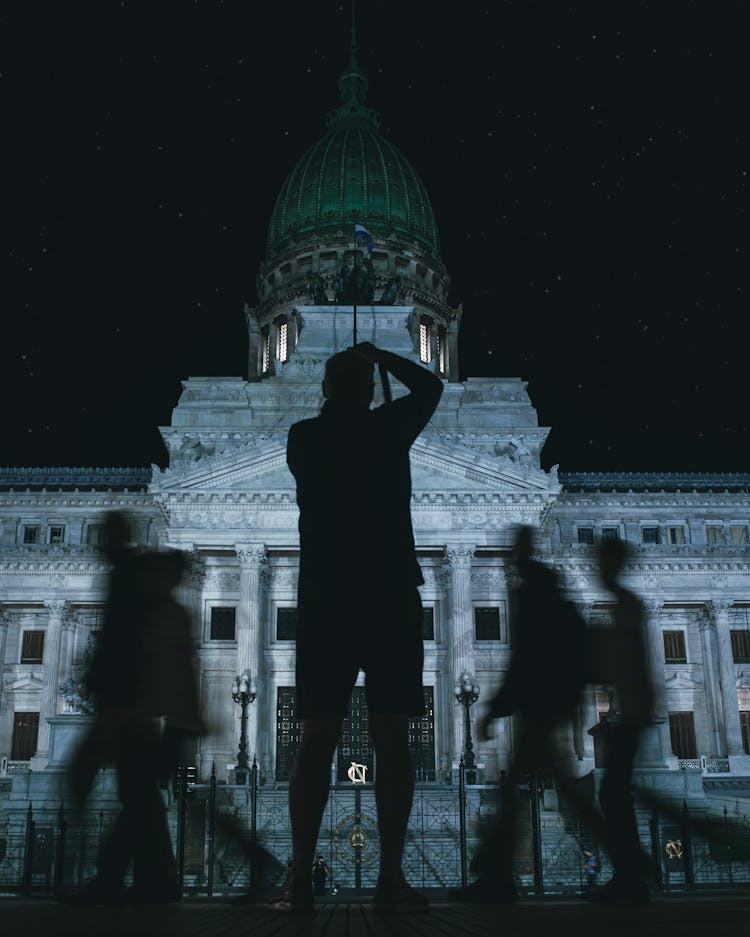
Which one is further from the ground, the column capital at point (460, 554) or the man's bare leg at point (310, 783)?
the column capital at point (460, 554)

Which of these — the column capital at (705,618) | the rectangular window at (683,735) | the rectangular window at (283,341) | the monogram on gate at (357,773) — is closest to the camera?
the monogram on gate at (357,773)

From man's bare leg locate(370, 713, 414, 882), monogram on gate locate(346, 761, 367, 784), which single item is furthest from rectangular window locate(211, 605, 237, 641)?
man's bare leg locate(370, 713, 414, 882)

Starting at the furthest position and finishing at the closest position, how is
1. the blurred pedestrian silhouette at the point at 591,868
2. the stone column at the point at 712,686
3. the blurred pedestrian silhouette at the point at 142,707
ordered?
1. the stone column at the point at 712,686
2. the blurred pedestrian silhouette at the point at 591,868
3. the blurred pedestrian silhouette at the point at 142,707

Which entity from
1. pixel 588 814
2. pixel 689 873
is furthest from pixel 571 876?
pixel 588 814

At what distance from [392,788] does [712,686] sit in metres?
42.5

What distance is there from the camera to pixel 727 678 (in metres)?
44.0

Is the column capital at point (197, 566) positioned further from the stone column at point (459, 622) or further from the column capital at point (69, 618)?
the stone column at point (459, 622)

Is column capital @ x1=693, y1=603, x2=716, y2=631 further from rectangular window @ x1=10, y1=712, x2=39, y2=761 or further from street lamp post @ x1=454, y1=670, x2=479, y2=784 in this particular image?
rectangular window @ x1=10, y1=712, x2=39, y2=761

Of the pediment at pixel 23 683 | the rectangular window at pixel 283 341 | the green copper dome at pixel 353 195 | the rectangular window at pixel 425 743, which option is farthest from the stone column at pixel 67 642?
the green copper dome at pixel 353 195

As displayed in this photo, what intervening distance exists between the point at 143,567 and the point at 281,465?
31924mm

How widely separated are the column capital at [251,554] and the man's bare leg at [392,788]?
33821 mm

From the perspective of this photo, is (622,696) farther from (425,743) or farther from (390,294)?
(390,294)

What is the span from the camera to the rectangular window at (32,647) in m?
44.6

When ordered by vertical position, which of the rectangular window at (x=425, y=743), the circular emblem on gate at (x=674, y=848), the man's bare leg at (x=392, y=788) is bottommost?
the circular emblem on gate at (x=674, y=848)
